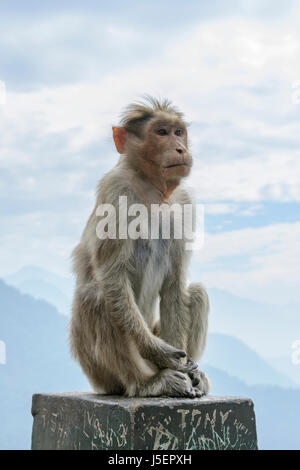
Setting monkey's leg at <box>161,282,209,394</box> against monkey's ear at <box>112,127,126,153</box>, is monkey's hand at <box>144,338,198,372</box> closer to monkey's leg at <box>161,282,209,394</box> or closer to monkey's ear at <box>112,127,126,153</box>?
monkey's leg at <box>161,282,209,394</box>

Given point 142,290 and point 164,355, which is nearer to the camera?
point 164,355

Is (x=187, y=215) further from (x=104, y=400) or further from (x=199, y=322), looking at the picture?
(x=104, y=400)

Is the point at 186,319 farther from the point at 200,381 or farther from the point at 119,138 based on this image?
the point at 119,138

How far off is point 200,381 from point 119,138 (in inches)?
112

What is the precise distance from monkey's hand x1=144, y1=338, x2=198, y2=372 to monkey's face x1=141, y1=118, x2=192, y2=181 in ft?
5.84

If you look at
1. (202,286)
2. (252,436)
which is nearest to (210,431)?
(252,436)

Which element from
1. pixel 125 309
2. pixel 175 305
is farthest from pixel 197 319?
pixel 125 309

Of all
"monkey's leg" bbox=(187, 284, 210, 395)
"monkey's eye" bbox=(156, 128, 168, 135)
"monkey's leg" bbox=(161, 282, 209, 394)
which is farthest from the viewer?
"monkey's leg" bbox=(187, 284, 210, 395)

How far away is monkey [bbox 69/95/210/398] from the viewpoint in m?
6.61

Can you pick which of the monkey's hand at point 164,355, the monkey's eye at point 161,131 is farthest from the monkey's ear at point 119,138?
the monkey's hand at point 164,355

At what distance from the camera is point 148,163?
7.05 m

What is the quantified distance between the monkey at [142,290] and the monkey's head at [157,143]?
0.04ft

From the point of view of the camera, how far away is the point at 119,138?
7.42 metres

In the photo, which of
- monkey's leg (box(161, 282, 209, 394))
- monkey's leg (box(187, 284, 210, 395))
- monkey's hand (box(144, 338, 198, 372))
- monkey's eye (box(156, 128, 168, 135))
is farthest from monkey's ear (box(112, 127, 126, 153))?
monkey's hand (box(144, 338, 198, 372))
